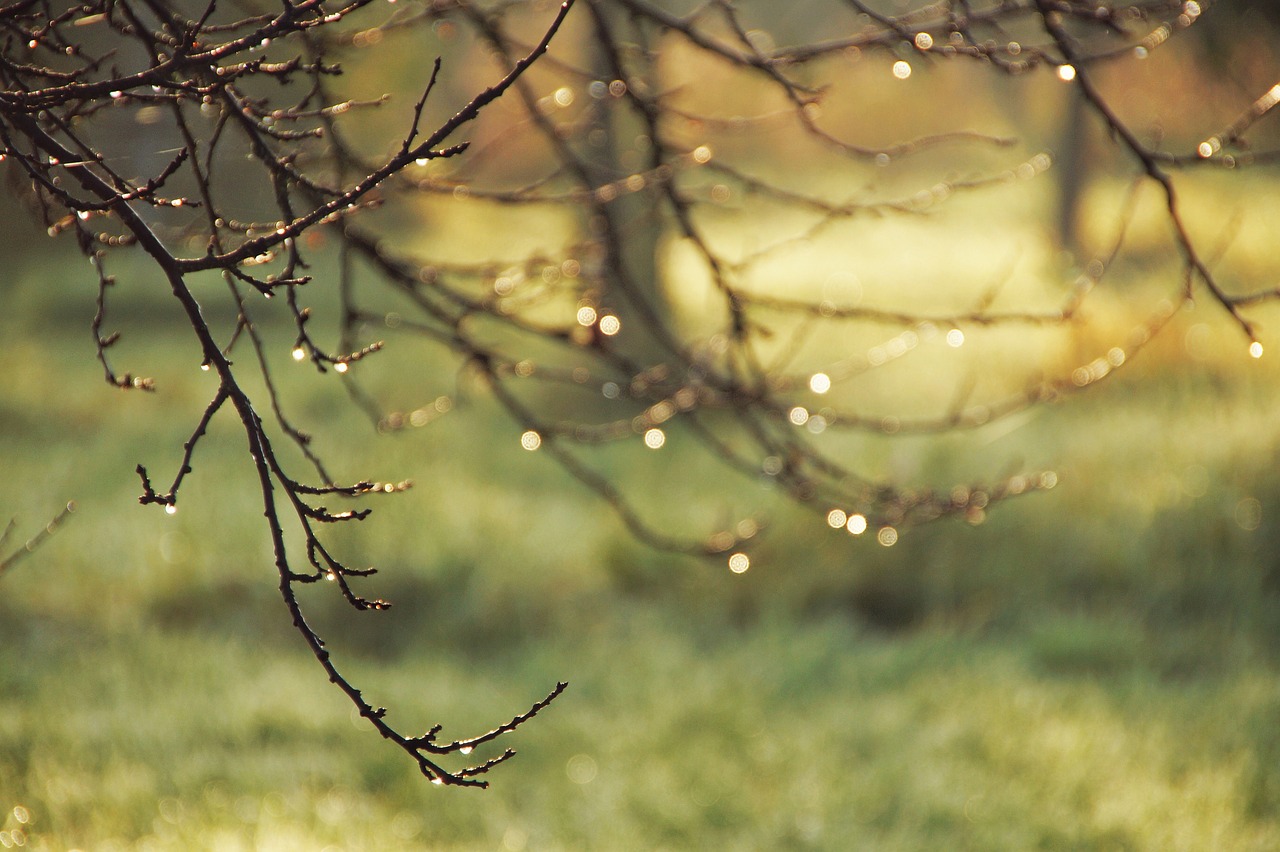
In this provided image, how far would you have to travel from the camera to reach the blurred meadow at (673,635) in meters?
3.67

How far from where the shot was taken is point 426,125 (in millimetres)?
15492

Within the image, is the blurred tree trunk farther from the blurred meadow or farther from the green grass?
the green grass

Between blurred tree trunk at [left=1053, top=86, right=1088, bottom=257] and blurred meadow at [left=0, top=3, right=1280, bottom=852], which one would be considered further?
blurred tree trunk at [left=1053, top=86, right=1088, bottom=257]

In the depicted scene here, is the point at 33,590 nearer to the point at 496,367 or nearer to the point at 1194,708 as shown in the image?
the point at 496,367

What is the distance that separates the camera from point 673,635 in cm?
528

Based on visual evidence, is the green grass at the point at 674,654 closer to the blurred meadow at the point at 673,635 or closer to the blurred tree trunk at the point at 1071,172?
the blurred meadow at the point at 673,635

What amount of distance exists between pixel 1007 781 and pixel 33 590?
4.62 m

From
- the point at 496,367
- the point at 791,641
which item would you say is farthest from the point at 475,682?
the point at 496,367

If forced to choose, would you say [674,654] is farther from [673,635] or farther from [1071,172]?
[1071,172]

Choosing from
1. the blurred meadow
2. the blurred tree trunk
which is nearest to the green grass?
the blurred meadow

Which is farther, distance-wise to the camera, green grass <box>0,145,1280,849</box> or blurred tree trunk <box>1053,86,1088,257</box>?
blurred tree trunk <box>1053,86,1088,257</box>

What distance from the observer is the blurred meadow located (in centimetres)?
367

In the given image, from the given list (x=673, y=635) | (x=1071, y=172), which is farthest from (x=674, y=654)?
(x=1071, y=172)

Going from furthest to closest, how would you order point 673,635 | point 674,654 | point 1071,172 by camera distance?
point 1071,172 → point 673,635 → point 674,654
